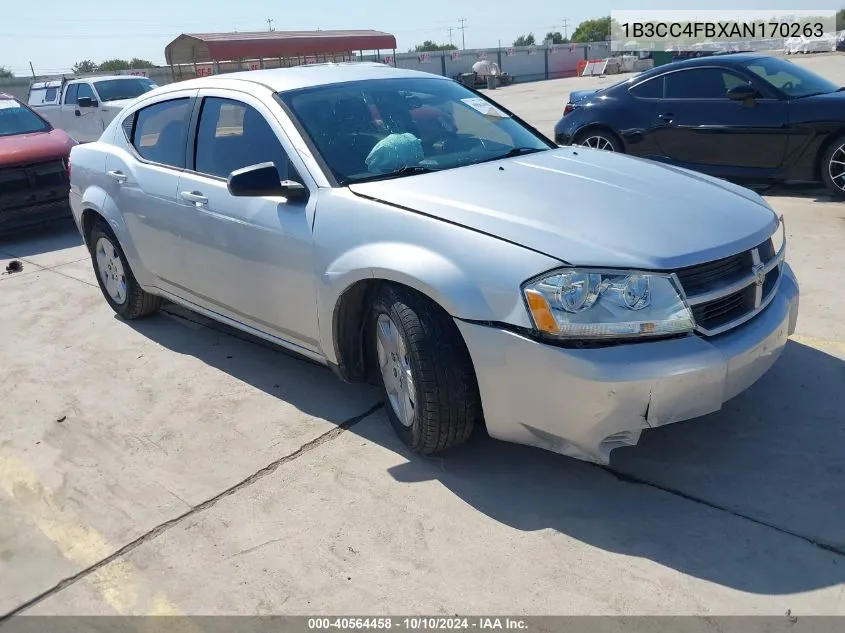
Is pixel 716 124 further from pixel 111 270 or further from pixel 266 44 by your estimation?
pixel 266 44

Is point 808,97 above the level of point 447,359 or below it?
above

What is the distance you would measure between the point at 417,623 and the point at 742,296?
1778 millimetres

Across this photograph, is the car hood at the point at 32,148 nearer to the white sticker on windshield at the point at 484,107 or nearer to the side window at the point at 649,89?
the white sticker on windshield at the point at 484,107

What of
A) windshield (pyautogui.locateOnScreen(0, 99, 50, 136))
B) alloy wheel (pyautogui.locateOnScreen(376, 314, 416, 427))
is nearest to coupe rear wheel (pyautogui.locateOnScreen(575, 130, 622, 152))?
A: alloy wheel (pyautogui.locateOnScreen(376, 314, 416, 427))

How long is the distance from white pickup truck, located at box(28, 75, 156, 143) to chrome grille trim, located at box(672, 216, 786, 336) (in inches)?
563

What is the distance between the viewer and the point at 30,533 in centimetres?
313

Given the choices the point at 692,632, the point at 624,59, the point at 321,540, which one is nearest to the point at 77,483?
the point at 321,540

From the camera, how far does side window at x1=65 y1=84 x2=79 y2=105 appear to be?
16.1 meters

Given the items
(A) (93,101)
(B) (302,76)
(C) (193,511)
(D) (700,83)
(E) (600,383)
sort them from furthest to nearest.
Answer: (A) (93,101) → (D) (700,83) → (B) (302,76) → (C) (193,511) → (E) (600,383)

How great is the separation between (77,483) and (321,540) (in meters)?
1.32

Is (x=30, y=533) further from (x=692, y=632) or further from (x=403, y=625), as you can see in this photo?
(x=692, y=632)

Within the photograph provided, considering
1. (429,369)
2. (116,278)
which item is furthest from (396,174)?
(116,278)

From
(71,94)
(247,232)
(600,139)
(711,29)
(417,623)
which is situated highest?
(711,29)

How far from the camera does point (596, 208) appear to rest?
120 inches
